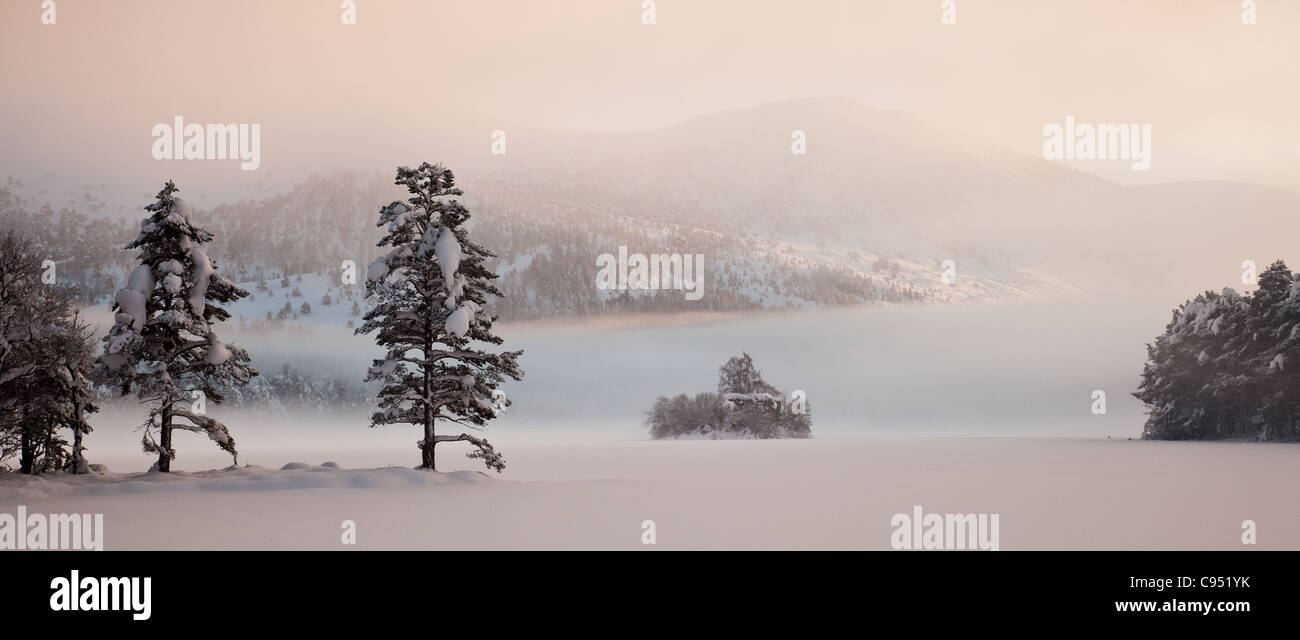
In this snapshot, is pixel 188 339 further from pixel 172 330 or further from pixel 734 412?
pixel 734 412

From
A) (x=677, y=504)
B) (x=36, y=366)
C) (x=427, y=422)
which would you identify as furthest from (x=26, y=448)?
(x=677, y=504)

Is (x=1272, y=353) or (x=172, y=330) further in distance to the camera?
(x=1272, y=353)

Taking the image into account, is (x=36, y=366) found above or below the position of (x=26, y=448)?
above

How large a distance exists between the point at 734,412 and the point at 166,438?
61437 millimetres

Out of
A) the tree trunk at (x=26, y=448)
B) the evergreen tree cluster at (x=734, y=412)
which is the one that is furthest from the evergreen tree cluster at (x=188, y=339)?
the evergreen tree cluster at (x=734, y=412)

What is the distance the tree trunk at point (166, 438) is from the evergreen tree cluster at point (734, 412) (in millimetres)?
60428

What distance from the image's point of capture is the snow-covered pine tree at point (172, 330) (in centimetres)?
3397

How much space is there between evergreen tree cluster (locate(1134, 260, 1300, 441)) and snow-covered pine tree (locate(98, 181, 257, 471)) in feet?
214

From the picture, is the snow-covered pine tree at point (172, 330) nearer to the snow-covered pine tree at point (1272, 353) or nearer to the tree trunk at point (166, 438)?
the tree trunk at point (166, 438)

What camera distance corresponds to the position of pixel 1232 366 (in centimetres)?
6862

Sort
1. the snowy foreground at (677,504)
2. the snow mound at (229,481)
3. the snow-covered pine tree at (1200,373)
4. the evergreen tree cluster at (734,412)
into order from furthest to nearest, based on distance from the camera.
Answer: the evergreen tree cluster at (734,412), the snow-covered pine tree at (1200,373), the snow mound at (229,481), the snowy foreground at (677,504)

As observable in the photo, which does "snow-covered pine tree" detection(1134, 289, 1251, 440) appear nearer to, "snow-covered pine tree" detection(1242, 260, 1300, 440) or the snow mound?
"snow-covered pine tree" detection(1242, 260, 1300, 440)

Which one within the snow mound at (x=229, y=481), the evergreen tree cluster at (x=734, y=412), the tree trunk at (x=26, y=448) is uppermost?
the tree trunk at (x=26, y=448)
